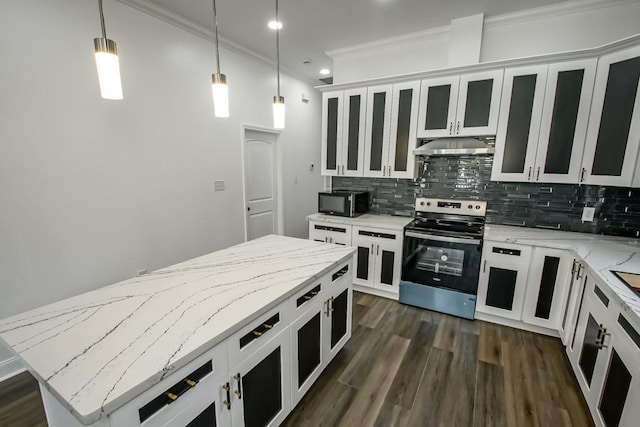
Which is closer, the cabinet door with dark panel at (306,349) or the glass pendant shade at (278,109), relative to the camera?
the cabinet door with dark panel at (306,349)

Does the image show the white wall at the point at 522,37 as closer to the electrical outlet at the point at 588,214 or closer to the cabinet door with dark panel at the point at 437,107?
the cabinet door with dark panel at the point at 437,107

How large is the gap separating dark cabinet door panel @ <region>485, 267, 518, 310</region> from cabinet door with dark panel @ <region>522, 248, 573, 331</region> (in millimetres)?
119

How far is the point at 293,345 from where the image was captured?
161 centimetres

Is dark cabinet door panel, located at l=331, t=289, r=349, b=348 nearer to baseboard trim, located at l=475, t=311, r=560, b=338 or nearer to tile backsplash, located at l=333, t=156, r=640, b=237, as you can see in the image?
baseboard trim, located at l=475, t=311, r=560, b=338

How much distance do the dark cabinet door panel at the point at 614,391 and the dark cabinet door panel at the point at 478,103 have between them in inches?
84.2

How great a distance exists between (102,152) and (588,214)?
450 cm

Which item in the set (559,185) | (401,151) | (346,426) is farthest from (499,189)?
(346,426)

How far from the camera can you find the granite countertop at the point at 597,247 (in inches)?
62.7

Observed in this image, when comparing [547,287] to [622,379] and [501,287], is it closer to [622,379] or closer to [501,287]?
[501,287]

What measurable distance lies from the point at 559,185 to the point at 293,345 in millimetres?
3005

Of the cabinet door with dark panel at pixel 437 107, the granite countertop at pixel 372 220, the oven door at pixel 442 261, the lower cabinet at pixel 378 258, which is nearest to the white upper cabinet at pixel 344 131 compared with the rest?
the granite countertop at pixel 372 220

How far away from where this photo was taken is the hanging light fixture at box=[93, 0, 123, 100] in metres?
1.09

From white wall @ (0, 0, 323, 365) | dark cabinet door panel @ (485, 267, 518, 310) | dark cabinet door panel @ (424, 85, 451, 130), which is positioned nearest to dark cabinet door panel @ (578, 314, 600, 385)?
dark cabinet door panel @ (485, 267, 518, 310)

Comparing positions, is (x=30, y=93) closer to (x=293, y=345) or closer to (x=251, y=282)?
(x=251, y=282)
